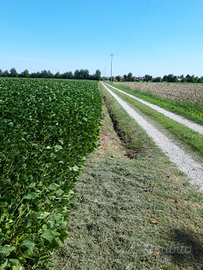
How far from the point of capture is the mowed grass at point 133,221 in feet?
9.41

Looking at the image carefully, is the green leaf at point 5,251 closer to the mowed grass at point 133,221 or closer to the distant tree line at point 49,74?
the mowed grass at point 133,221

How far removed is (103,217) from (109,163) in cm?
274

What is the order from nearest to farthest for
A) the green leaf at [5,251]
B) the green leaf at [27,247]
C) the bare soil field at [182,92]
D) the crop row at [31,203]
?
the green leaf at [5,251] < the green leaf at [27,247] < the crop row at [31,203] < the bare soil field at [182,92]

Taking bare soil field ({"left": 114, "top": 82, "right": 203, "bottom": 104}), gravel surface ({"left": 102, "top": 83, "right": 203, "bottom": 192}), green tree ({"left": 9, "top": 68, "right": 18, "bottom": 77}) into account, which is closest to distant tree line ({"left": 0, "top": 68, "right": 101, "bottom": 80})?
green tree ({"left": 9, "top": 68, "right": 18, "bottom": 77})

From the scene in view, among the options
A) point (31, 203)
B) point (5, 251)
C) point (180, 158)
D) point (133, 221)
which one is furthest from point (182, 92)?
point (5, 251)

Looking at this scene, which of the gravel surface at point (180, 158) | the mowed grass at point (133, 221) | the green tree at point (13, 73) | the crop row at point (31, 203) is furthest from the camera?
the green tree at point (13, 73)

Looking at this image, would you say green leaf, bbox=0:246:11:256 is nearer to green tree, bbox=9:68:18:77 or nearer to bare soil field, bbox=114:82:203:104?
bare soil field, bbox=114:82:203:104

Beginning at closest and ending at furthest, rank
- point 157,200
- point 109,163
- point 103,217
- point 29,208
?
1. point 29,208
2. point 103,217
3. point 157,200
4. point 109,163

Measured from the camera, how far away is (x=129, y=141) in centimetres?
980

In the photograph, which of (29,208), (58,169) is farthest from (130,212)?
(29,208)

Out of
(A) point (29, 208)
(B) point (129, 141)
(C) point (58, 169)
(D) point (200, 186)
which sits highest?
(A) point (29, 208)

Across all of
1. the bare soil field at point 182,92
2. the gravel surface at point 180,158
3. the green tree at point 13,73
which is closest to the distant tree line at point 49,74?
the green tree at point 13,73

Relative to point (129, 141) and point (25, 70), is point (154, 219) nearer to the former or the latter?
point (129, 141)

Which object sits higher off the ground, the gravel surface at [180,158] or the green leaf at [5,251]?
the green leaf at [5,251]
